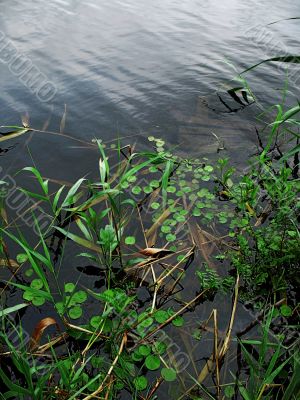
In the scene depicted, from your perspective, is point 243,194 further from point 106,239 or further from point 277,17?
point 277,17

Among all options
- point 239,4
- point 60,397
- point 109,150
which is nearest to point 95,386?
point 60,397

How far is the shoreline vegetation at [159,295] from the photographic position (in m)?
1.89

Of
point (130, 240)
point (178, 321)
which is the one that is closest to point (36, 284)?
point (130, 240)

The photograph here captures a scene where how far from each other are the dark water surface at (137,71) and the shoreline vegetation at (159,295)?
18 cm

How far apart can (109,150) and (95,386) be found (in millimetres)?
2237

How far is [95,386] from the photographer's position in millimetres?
1833

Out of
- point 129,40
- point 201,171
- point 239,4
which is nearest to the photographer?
point 201,171

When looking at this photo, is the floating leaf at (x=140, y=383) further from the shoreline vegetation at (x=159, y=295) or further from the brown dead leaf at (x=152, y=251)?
the brown dead leaf at (x=152, y=251)

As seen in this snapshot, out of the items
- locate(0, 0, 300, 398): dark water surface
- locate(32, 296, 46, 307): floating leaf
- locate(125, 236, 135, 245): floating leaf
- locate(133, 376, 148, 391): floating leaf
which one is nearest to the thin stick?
locate(133, 376, 148, 391): floating leaf

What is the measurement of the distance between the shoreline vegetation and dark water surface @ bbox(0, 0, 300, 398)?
0.18m

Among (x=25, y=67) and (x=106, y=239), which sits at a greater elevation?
(x=25, y=67)

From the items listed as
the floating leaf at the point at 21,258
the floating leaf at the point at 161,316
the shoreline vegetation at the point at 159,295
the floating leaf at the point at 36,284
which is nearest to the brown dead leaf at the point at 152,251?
the shoreline vegetation at the point at 159,295

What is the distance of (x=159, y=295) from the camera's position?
236 centimetres

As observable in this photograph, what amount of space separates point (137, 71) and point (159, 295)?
3426 mm
